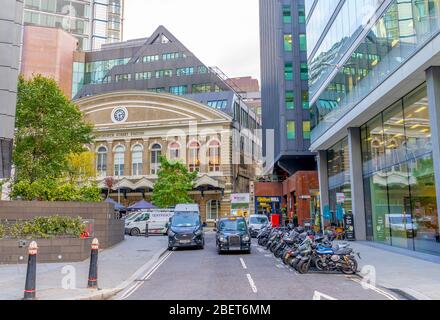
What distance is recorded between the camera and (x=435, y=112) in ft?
50.1

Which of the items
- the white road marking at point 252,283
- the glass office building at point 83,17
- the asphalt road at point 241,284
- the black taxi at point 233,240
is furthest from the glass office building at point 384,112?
the glass office building at point 83,17

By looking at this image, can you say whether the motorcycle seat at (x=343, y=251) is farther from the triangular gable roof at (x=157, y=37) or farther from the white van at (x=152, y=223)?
the triangular gable roof at (x=157, y=37)

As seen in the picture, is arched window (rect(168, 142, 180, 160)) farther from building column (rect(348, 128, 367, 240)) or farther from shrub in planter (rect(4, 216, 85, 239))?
shrub in planter (rect(4, 216, 85, 239))

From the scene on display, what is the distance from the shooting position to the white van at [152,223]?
3319 cm

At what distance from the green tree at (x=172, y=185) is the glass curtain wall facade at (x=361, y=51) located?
1740cm

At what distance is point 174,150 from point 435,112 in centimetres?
4040

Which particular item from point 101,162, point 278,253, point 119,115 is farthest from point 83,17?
point 278,253

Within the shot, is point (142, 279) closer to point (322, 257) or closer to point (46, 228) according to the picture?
point (322, 257)

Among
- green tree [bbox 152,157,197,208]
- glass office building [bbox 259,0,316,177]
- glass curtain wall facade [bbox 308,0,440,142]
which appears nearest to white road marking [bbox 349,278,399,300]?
glass curtain wall facade [bbox 308,0,440,142]

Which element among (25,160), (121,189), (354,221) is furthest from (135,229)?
(121,189)

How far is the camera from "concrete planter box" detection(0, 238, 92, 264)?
14500 mm

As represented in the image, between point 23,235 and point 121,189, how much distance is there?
3854 centimetres
